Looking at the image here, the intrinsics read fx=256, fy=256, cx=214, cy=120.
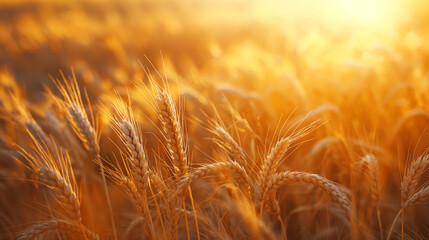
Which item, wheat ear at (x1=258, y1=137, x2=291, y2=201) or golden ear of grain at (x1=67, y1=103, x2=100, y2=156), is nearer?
wheat ear at (x1=258, y1=137, x2=291, y2=201)

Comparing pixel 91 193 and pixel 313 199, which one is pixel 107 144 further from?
pixel 313 199

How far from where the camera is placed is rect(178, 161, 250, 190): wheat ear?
86 cm

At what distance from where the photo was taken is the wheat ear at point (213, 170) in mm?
860

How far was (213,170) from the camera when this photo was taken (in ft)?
2.95

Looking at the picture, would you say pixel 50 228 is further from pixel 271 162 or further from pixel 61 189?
pixel 271 162

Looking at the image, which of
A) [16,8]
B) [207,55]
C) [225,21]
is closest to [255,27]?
[225,21]

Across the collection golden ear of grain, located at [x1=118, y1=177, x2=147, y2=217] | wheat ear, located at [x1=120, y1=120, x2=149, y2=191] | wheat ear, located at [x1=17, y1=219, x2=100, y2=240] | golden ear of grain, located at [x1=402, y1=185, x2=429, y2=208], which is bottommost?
golden ear of grain, located at [x1=402, y1=185, x2=429, y2=208]

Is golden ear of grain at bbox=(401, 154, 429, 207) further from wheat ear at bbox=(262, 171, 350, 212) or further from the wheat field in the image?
wheat ear at bbox=(262, 171, 350, 212)

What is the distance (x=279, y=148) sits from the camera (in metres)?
0.88

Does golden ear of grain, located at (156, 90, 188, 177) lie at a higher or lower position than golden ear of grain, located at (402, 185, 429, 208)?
higher

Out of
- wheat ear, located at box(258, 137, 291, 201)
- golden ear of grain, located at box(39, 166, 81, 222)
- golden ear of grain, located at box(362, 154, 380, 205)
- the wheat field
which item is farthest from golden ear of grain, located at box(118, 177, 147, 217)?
golden ear of grain, located at box(362, 154, 380, 205)

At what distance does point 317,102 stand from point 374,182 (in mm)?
1478

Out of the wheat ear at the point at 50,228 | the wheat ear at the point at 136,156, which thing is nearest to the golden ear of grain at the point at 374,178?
the wheat ear at the point at 136,156

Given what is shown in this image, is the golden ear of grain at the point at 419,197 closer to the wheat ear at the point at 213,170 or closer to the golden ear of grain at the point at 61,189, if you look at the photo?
the wheat ear at the point at 213,170
